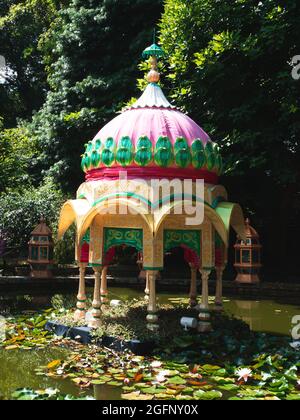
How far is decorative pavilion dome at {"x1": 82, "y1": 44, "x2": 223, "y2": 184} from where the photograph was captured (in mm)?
6789

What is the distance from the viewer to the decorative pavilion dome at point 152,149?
6.79m

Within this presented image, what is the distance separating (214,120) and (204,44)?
1.94 m

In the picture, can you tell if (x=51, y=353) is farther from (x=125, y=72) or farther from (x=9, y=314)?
(x=125, y=72)

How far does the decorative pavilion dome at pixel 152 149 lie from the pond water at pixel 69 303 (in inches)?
108

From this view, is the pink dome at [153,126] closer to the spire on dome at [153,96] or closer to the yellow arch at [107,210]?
the spire on dome at [153,96]

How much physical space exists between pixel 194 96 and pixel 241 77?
1279 mm

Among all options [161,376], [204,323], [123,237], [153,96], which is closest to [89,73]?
[153,96]

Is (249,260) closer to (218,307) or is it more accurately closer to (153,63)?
(218,307)

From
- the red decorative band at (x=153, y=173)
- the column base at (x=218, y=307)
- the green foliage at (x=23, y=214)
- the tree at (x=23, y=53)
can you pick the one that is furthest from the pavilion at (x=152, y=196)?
the tree at (x=23, y=53)

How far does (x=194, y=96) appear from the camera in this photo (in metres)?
12.5

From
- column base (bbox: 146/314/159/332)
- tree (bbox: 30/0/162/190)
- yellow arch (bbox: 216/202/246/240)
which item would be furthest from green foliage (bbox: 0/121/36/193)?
column base (bbox: 146/314/159/332)

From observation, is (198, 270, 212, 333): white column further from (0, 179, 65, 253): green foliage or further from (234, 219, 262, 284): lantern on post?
(0, 179, 65, 253): green foliage

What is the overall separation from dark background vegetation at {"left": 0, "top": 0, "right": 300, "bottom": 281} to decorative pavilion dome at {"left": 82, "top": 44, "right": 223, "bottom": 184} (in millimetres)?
4145
